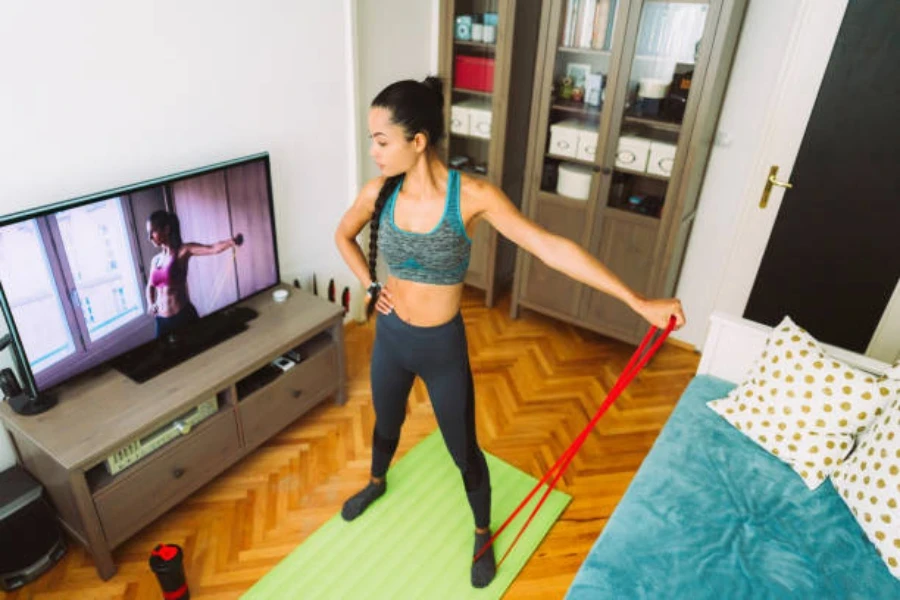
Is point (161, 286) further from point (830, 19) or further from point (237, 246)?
point (830, 19)

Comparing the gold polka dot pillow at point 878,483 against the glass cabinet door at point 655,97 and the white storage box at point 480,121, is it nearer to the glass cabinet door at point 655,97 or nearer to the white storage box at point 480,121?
the glass cabinet door at point 655,97

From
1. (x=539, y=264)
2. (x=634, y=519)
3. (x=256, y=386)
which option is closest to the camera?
(x=634, y=519)

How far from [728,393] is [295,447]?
1631mm

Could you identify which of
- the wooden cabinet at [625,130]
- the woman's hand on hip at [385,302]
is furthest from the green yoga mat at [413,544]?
the wooden cabinet at [625,130]

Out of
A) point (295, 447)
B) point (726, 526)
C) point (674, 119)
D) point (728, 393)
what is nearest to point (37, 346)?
point (295, 447)

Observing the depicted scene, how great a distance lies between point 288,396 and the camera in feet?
8.01

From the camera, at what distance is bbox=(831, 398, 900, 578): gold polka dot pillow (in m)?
1.57

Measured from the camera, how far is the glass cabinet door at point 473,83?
10.1 ft

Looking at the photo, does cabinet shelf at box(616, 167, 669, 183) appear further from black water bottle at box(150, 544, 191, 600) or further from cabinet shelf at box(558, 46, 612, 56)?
black water bottle at box(150, 544, 191, 600)

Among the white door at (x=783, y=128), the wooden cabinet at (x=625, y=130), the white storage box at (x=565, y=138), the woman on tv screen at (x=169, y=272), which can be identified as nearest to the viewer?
the woman on tv screen at (x=169, y=272)

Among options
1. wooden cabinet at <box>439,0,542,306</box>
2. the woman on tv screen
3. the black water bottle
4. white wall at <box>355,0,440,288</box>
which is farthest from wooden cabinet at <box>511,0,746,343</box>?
the black water bottle

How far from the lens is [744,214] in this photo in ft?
9.32

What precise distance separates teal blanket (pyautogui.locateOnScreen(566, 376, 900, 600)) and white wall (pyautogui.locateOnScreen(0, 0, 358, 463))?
1.82 m

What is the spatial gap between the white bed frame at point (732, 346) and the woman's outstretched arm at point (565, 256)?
74cm
